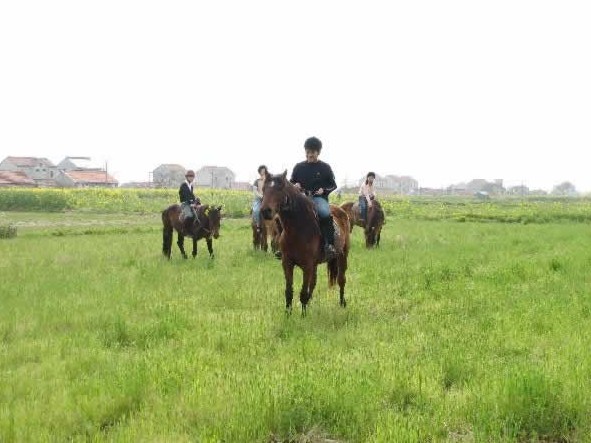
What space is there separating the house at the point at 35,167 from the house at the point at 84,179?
2.12m

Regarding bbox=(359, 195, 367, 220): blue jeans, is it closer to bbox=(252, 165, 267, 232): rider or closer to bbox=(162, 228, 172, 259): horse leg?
bbox=(252, 165, 267, 232): rider

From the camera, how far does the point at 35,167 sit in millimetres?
104062

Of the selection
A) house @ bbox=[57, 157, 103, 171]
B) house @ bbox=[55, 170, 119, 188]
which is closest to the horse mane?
house @ bbox=[55, 170, 119, 188]

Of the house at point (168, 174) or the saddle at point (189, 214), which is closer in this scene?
the saddle at point (189, 214)

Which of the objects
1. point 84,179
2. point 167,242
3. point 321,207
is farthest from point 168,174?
point 321,207

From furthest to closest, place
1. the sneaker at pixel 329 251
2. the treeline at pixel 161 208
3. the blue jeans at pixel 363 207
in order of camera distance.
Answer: the treeline at pixel 161 208, the blue jeans at pixel 363 207, the sneaker at pixel 329 251

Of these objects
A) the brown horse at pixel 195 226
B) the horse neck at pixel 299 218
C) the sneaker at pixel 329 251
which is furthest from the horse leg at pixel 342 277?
the brown horse at pixel 195 226

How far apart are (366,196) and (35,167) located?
102 m

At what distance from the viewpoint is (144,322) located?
8.00 metres

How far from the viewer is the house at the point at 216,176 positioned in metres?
152

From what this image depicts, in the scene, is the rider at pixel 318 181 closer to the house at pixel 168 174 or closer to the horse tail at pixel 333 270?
the horse tail at pixel 333 270

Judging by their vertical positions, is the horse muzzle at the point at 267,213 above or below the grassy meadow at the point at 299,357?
above

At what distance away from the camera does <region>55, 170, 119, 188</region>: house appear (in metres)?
98.6

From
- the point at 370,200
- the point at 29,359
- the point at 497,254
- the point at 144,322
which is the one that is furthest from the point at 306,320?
the point at 370,200
